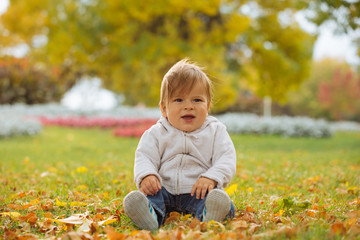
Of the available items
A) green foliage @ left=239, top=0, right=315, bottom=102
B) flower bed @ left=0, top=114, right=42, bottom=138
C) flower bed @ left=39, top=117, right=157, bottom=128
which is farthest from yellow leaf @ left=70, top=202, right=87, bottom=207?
green foliage @ left=239, top=0, right=315, bottom=102

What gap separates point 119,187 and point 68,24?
12.1 metres

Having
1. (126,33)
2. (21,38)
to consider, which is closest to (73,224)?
(126,33)

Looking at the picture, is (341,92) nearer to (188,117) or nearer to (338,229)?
(188,117)

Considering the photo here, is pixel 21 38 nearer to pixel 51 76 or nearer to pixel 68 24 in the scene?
pixel 51 76

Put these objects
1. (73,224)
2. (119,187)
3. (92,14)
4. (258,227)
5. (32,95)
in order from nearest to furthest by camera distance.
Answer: (258,227) → (73,224) → (119,187) → (92,14) → (32,95)

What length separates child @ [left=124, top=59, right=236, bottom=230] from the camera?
2.48 m

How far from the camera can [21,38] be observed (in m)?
26.2

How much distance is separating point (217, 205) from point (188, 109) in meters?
0.69

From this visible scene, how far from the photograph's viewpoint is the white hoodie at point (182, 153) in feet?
8.34

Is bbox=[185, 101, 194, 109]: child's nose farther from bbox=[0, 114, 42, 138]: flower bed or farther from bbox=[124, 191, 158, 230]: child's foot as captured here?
bbox=[0, 114, 42, 138]: flower bed

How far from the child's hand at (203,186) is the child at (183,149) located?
39 millimetres

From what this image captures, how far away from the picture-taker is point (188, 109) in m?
2.54

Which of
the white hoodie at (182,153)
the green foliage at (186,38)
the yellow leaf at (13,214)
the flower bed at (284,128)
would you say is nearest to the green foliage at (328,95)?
the green foliage at (186,38)

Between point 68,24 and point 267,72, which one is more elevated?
point 68,24
